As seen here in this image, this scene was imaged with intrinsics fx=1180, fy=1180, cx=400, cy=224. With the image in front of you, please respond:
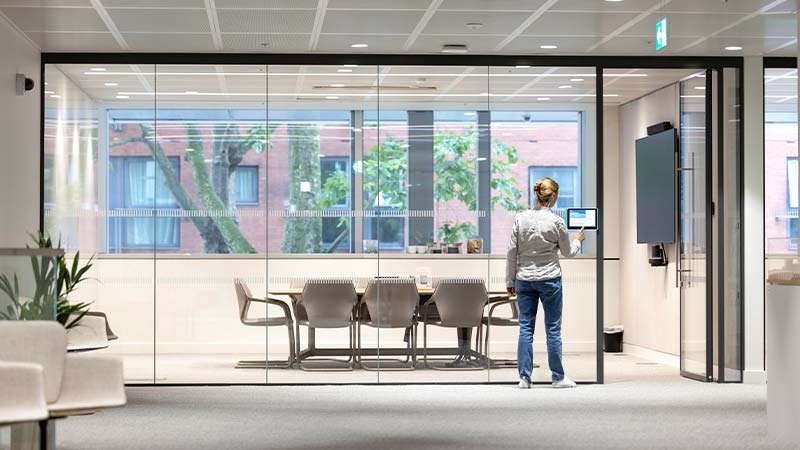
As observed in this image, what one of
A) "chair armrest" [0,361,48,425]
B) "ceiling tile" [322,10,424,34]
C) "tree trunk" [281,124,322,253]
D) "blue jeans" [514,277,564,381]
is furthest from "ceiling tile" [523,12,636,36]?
"chair armrest" [0,361,48,425]

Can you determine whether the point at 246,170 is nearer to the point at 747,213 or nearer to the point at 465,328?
the point at 465,328

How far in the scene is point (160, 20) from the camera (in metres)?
8.59

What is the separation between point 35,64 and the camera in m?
9.74

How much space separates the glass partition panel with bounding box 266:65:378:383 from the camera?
995cm

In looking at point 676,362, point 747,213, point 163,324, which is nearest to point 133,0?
point 163,324

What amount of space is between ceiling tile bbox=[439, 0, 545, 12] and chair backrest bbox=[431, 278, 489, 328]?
273cm

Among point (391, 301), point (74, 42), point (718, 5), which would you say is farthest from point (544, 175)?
point (74, 42)

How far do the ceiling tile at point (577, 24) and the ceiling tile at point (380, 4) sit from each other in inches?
37.2

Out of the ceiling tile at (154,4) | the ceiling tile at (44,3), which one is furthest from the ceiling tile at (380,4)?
the ceiling tile at (44,3)

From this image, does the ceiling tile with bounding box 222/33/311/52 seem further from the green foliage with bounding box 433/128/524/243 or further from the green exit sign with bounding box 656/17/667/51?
the green exit sign with bounding box 656/17/667/51

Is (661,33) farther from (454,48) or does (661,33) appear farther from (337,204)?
(337,204)

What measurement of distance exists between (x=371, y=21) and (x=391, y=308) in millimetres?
2605

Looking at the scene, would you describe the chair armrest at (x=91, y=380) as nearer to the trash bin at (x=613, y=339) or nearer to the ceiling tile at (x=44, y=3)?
the ceiling tile at (x=44, y=3)

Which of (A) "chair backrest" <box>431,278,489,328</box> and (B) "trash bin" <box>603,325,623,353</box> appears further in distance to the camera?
(B) "trash bin" <box>603,325,623,353</box>
